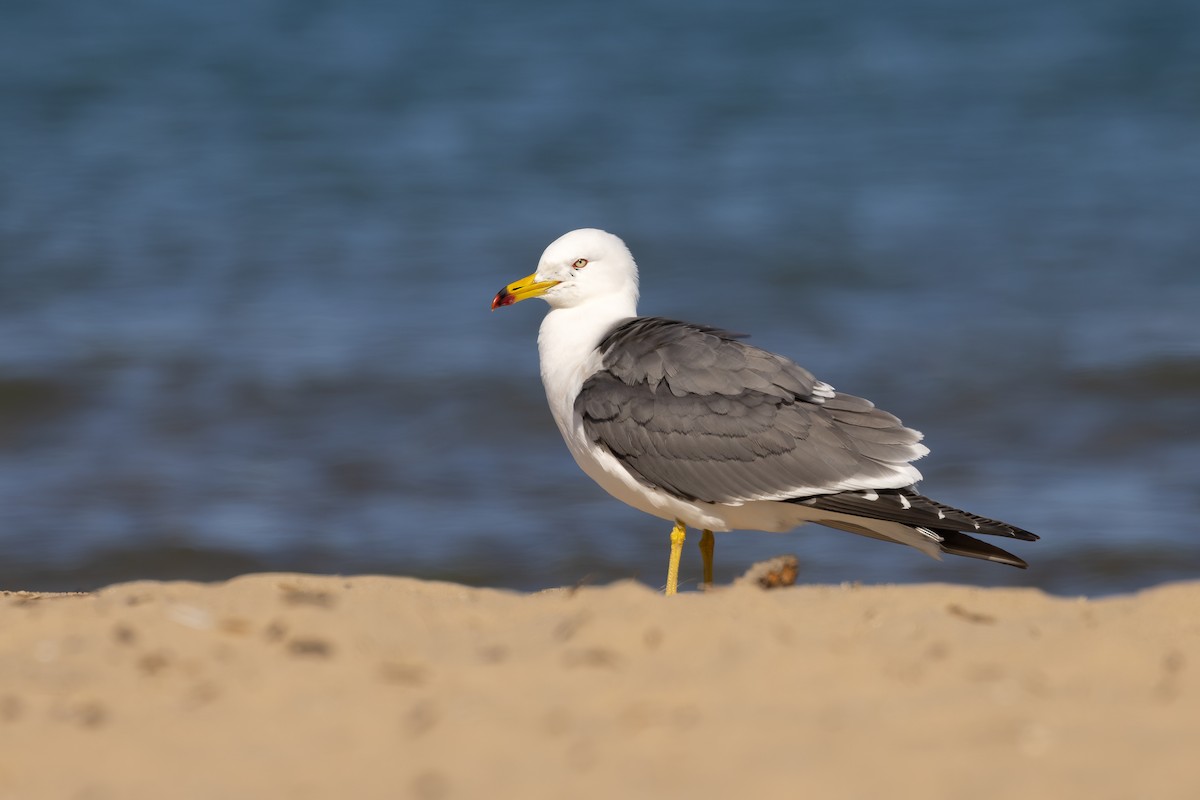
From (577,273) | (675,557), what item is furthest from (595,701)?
(577,273)

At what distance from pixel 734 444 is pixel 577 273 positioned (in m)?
1.14

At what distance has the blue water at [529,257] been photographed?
845 cm

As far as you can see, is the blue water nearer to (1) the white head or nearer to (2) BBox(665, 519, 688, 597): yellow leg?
(1) the white head

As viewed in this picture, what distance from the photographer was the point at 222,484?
9.03 meters

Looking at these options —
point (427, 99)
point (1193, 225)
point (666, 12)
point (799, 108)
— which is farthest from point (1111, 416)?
point (666, 12)

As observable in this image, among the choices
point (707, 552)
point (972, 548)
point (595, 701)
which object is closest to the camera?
point (595, 701)

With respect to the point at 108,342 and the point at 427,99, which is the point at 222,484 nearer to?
the point at 108,342

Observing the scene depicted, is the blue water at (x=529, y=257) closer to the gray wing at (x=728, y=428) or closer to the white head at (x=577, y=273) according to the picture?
the white head at (x=577, y=273)

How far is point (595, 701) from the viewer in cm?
352

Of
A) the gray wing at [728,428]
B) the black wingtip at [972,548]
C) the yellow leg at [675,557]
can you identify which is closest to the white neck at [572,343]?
the gray wing at [728,428]

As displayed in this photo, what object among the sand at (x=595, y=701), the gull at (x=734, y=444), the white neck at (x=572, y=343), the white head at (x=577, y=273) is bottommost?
the sand at (x=595, y=701)

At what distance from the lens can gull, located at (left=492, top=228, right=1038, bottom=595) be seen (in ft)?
18.8

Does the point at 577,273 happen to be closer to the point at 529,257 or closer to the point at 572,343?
the point at 572,343

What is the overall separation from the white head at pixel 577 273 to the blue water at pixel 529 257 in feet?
5.74
